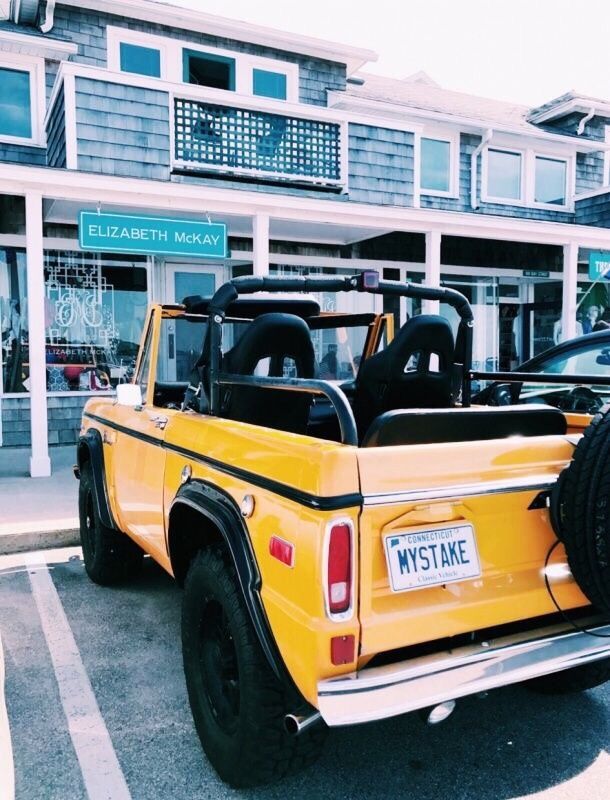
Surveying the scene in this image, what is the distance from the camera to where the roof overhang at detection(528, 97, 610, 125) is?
1514cm

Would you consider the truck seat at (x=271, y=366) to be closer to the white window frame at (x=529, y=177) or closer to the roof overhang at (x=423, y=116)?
the roof overhang at (x=423, y=116)

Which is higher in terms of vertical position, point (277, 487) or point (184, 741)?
point (277, 487)

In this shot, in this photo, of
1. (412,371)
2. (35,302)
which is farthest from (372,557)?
(35,302)

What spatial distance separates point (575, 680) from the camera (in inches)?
120

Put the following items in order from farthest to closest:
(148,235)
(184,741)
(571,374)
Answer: (148,235), (571,374), (184,741)

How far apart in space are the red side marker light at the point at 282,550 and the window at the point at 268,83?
11.2m

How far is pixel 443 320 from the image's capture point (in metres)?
3.11

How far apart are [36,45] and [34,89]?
59 cm

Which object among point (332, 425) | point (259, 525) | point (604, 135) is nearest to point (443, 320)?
point (332, 425)

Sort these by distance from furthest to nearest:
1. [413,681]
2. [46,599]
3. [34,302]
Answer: [34,302]
[46,599]
[413,681]

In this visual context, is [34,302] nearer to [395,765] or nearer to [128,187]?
[128,187]

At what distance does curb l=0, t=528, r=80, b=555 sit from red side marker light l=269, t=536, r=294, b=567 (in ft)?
12.8

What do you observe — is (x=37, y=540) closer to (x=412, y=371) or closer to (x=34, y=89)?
(x=412, y=371)

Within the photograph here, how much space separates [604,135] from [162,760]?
1706cm
